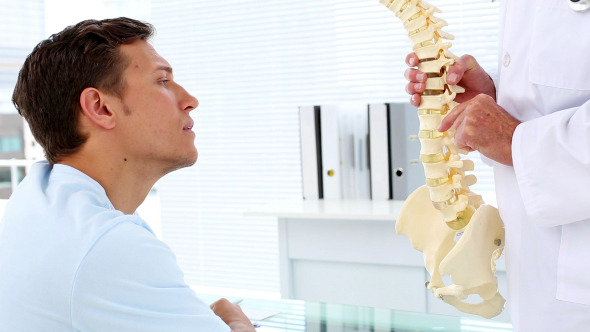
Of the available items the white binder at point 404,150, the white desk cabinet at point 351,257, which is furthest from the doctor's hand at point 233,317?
the white binder at point 404,150

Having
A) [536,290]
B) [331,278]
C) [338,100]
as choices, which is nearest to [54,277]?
[536,290]

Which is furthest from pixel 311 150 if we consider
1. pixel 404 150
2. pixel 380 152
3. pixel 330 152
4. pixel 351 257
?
pixel 351 257

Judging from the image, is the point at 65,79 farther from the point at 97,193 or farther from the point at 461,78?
the point at 461,78

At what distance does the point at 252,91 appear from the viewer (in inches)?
176

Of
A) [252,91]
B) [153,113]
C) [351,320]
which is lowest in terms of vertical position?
[351,320]

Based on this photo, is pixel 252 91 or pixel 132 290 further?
pixel 252 91

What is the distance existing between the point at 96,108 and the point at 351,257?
5.88 feet

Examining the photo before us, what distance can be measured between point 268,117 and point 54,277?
342cm

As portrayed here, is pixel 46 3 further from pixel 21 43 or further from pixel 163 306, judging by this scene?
pixel 163 306

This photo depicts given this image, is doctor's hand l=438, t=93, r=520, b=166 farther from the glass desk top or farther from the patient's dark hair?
the patient's dark hair

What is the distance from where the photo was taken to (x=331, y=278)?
118 inches

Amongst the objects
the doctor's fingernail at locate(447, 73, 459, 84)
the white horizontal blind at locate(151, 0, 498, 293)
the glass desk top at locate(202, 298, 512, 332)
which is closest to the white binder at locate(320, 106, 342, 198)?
the white horizontal blind at locate(151, 0, 498, 293)

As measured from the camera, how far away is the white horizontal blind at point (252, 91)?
4.16 m

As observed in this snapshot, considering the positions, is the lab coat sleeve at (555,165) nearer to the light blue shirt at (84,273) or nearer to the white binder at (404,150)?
the light blue shirt at (84,273)
